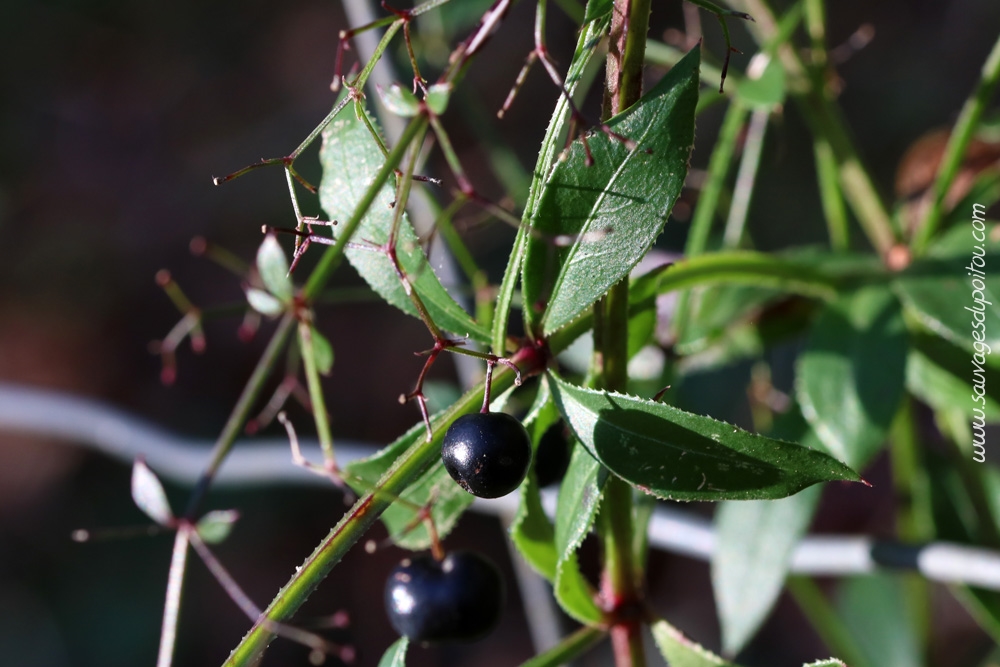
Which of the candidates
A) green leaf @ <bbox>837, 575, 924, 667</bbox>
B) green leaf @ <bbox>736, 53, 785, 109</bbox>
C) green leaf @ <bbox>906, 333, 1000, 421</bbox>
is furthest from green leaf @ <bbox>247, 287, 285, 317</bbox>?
green leaf @ <bbox>837, 575, 924, 667</bbox>

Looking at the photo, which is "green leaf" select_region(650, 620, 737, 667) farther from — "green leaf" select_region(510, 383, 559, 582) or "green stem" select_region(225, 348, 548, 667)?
"green stem" select_region(225, 348, 548, 667)

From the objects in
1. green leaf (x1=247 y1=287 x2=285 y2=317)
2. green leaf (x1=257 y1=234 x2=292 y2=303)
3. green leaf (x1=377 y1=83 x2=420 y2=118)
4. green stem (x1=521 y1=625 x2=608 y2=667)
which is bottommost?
green stem (x1=521 y1=625 x2=608 y2=667)

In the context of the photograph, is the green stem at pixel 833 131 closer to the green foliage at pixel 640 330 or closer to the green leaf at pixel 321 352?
the green foliage at pixel 640 330

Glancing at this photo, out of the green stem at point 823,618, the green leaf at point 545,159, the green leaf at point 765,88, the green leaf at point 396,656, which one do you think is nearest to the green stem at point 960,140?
the green leaf at point 765,88

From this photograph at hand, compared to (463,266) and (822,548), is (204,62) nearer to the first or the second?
(463,266)

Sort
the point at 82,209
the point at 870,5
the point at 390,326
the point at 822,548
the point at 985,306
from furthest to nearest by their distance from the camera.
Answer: the point at 82,209
the point at 390,326
the point at 870,5
the point at 822,548
the point at 985,306

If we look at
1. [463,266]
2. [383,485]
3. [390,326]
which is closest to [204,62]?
[390,326]

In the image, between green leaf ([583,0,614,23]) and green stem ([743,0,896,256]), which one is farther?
green stem ([743,0,896,256])
